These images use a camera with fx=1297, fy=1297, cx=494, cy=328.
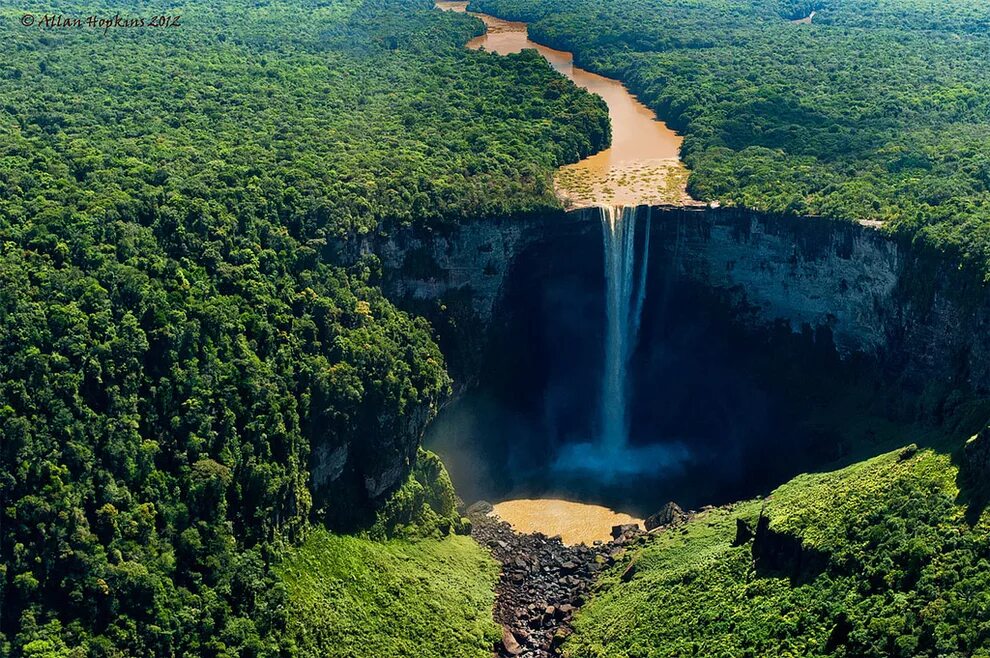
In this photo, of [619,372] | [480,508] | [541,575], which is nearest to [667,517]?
[541,575]

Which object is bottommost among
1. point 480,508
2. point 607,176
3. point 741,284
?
point 480,508

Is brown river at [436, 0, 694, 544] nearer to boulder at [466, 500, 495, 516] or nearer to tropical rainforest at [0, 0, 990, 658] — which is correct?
boulder at [466, 500, 495, 516]

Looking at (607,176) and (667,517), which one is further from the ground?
(607,176)

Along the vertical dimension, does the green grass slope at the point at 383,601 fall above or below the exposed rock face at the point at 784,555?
below

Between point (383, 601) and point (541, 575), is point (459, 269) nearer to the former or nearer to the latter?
point (541, 575)

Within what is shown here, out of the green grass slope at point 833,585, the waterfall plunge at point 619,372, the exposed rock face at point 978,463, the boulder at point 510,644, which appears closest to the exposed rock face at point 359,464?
the boulder at point 510,644

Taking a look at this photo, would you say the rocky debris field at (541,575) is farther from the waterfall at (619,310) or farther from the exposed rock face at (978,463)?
the exposed rock face at (978,463)
